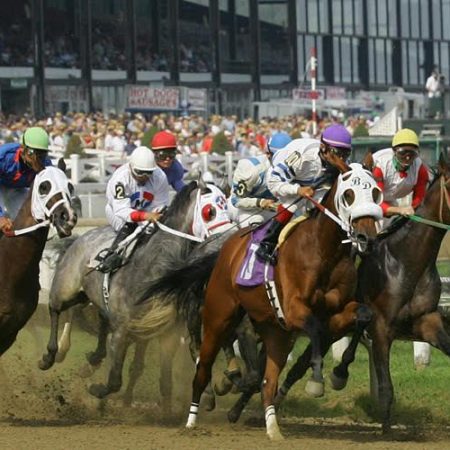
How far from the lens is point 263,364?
32.1 feet

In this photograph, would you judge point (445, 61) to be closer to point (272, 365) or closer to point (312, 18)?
point (312, 18)

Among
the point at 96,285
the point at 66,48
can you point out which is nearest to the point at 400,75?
the point at 66,48

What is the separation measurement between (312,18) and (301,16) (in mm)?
950

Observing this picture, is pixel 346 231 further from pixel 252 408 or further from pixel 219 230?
pixel 252 408

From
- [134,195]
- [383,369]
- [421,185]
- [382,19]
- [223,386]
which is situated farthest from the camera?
[382,19]

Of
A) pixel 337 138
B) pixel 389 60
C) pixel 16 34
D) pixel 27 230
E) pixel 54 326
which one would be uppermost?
pixel 16 34

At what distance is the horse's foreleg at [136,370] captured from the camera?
421 inches

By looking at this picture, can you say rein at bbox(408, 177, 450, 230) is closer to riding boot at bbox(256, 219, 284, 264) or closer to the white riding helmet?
riding boot at bbox(256, 219, 284, 264)

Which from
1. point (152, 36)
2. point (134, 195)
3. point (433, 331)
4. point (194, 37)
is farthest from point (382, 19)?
point (433, 331)

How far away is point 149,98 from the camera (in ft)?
118

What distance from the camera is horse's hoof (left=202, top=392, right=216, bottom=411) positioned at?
386 inches

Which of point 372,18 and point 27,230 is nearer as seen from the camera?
point 27,230

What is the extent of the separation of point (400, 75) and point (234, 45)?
38.9 feet

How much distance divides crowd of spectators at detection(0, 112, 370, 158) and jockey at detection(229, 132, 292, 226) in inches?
538
